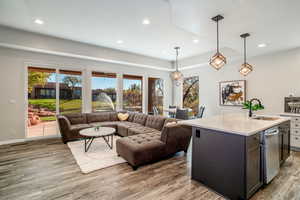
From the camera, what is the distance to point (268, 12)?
246cm

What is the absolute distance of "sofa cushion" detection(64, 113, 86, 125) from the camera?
16.3ft

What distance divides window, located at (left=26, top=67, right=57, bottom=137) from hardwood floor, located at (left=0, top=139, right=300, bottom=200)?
5.58 feet

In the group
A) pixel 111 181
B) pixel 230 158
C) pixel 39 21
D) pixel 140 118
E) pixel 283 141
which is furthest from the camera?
pixel 140 118

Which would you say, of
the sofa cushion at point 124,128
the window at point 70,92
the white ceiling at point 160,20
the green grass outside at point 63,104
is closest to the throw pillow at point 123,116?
the sofa cushion at point 124,128

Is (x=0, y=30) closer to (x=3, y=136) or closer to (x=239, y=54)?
(x=3, y=136)

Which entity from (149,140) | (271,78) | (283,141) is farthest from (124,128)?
(271,78)

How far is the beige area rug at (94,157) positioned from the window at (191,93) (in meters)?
4.48

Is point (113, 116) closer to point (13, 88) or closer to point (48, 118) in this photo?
point (48, 118)

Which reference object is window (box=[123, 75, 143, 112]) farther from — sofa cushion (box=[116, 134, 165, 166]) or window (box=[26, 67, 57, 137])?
sofa cushion (box=[116, 134, 165, 166])

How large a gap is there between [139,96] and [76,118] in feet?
10.1

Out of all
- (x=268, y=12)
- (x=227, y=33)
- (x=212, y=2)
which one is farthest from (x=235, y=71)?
(x=212, y=2)

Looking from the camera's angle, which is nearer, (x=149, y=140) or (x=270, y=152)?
(x=270, y=152)

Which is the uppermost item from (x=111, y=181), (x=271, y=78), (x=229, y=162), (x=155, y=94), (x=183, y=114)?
(x=271, y=78)

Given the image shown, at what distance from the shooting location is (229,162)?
198cm
